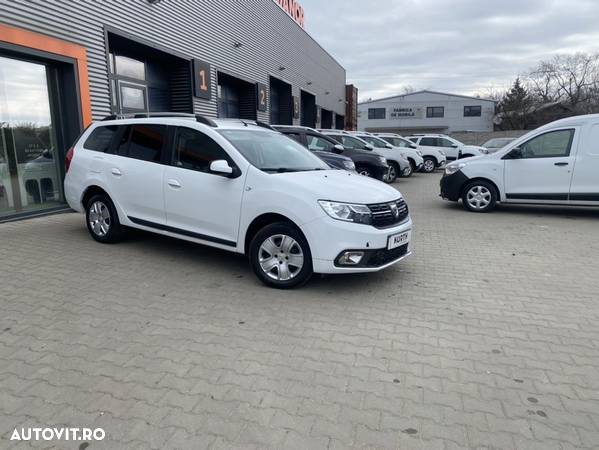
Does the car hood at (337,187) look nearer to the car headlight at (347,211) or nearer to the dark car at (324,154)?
the car headlight at (347,211)

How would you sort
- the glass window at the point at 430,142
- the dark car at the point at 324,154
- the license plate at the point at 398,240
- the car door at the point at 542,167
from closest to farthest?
the license plate at the point at 398,240
the car door at the point at 542,167
the dark car at the point at 324,154
the glass window at the point at 430,142

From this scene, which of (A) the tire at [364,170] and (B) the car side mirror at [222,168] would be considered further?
(A) the tire at [364,170]

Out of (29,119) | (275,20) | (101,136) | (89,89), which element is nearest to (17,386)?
(101,136)

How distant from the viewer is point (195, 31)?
12812 mm

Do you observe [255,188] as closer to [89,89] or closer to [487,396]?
[487,396]

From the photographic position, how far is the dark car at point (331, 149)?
11.3 m

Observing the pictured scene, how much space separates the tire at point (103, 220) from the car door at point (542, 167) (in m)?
7.43

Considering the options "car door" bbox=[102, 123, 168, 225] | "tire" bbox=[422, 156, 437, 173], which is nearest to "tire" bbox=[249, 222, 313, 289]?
"car door" bbox=[102, 123, 168, 225]

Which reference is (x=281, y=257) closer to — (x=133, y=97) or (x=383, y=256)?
(x=383, y=256)

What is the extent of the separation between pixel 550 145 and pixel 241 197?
689 centimetres

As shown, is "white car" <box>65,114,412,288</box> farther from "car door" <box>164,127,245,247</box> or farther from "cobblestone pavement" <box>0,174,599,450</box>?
"cobblestone pavement" <box>0,174,599,450</box>

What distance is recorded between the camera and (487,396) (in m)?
2.82

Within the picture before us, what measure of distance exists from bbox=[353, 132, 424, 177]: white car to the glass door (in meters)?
10.6

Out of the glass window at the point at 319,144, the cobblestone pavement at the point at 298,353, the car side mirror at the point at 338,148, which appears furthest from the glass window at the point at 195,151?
the glass window at the point at 319,144
